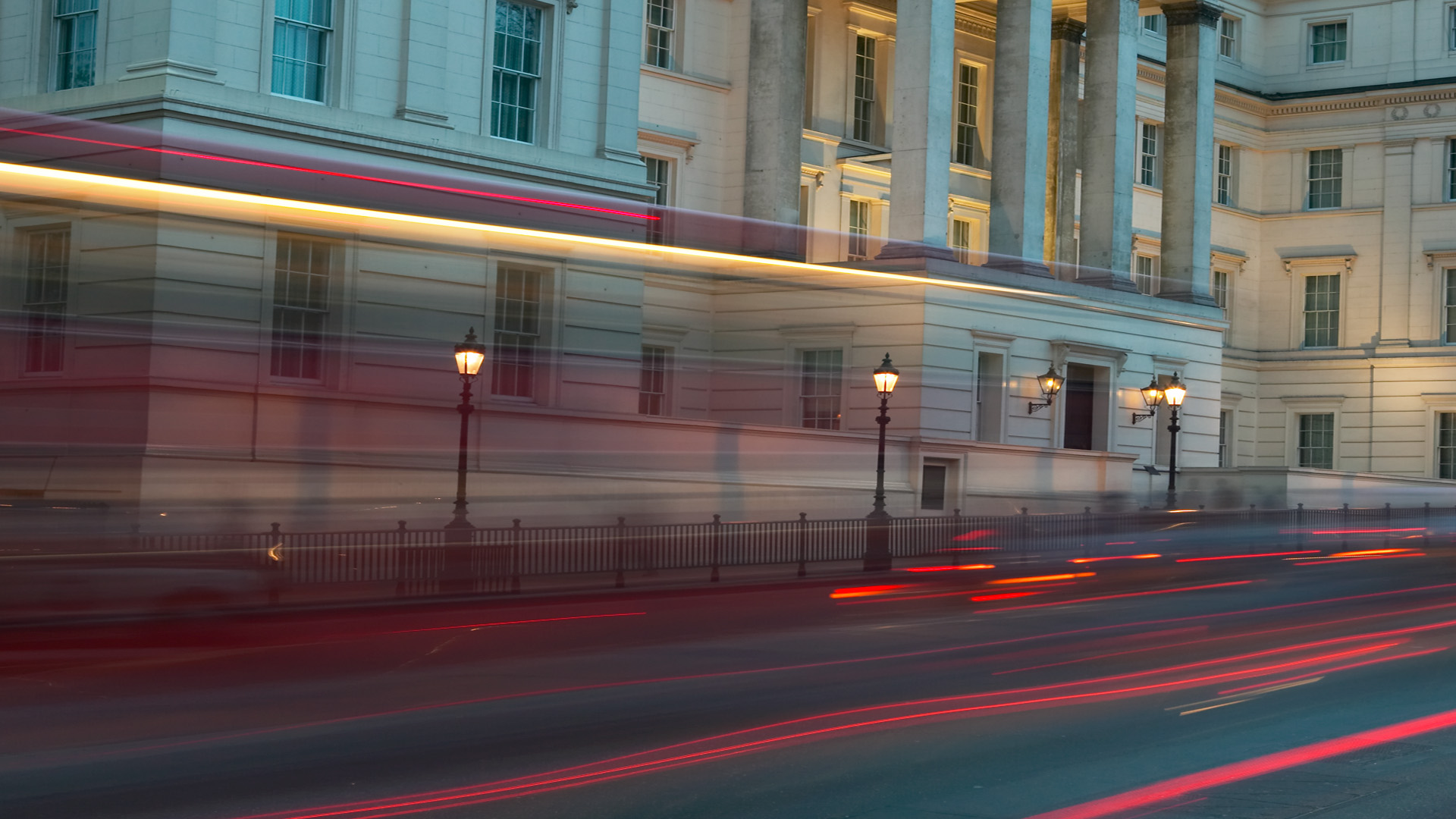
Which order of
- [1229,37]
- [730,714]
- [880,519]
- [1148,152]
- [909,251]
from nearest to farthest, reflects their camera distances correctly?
[730,714], [880,519], [909,251], [1148,152], [1229,37]

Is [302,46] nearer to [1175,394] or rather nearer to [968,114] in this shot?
[1175,394]

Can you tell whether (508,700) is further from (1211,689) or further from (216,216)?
(1211,689)

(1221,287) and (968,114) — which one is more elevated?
(968,114)

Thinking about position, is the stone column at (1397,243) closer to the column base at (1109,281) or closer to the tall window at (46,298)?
the column base at (1109,281)

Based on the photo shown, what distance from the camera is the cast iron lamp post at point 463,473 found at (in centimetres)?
1557

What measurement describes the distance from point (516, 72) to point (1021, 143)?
46.3 ft

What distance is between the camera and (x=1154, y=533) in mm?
24422

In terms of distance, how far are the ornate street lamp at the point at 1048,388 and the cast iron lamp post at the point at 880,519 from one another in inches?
453

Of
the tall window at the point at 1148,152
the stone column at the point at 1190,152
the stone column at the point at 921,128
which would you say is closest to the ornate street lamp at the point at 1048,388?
the stone column at the point at 921,128

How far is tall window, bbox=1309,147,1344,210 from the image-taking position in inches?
2221

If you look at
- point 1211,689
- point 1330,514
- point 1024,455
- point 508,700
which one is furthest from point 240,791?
point 1024,455

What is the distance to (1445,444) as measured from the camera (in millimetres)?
54531

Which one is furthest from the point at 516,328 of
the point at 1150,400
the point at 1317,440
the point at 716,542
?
the point at 1317,440

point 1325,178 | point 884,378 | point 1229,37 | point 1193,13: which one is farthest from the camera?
point 1325,178
